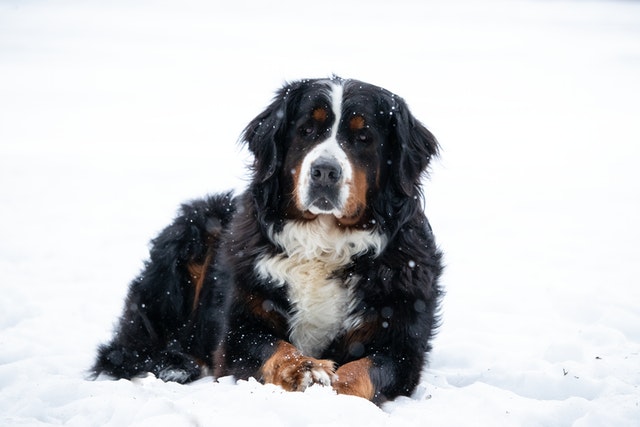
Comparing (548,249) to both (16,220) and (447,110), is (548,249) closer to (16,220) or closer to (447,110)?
(16,220)

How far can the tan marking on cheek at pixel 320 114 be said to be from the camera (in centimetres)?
385

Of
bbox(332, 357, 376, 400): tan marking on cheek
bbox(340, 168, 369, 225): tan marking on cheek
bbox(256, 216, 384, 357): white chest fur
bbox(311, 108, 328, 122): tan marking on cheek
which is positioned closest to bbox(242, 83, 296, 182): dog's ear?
bbox(311, 108, 328, 122): tan marking on cheek

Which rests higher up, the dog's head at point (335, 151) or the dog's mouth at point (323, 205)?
the dog's head at point (335, 151)

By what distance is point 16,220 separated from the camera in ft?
36.0

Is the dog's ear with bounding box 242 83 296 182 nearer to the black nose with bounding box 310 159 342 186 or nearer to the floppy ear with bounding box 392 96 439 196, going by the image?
the black nose with bounding box 310 159 342 186

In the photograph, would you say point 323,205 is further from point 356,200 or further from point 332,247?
point 332,247

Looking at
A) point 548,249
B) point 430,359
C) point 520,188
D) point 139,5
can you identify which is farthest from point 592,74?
point 139,5

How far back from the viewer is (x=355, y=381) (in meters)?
3.20

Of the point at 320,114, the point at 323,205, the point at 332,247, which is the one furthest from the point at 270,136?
the point at 332,247

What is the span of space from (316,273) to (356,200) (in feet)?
1.72

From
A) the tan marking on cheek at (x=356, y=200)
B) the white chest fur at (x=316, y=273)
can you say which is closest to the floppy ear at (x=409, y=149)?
the tan marking on cheek at (x=356, y=200)

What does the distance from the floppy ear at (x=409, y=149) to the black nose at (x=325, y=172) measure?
Result: 0.55 metres

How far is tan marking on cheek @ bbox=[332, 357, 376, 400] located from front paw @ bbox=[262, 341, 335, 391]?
5 cm

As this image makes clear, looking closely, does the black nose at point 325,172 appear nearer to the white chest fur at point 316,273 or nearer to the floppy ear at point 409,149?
the white chest fur at point 316,273
